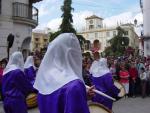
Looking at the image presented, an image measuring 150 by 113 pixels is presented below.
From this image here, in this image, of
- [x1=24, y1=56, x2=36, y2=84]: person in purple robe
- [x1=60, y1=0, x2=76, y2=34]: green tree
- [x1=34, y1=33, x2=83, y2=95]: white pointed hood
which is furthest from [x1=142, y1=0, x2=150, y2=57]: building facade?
[x1=34, y1=33, x2=83, y2=95]: white pointed hood

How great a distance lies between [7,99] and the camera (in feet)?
27.6

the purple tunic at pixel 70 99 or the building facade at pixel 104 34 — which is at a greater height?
the building facade at pixel 104 34

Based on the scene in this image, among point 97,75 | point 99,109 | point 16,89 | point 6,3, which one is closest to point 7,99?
point 16,89

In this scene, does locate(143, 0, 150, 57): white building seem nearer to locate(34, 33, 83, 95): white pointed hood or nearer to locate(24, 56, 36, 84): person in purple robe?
locate(24, 56, 36, 84): person in purple robe

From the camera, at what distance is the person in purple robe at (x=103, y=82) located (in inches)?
366

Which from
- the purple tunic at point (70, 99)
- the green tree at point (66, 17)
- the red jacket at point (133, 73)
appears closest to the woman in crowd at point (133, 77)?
the red jacket at point (133, 73)

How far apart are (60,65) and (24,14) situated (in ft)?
91.0

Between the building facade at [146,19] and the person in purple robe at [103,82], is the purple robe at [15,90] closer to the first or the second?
the person in purple robe at [103,82]

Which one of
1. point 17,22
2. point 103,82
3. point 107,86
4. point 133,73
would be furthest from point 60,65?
point 17,22

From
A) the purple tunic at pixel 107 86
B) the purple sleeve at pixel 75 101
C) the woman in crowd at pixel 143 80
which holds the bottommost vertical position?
the woman in crowd at pixel 143 80

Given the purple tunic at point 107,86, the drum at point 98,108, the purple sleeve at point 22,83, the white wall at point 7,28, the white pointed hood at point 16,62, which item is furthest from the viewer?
the white wall at point 7,28

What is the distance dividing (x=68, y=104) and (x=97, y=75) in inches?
244

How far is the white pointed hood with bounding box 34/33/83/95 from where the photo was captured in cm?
399

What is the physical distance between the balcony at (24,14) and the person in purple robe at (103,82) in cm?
2028
